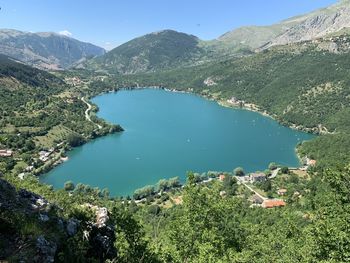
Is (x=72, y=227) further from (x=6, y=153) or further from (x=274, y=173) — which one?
(x=6, y=153)

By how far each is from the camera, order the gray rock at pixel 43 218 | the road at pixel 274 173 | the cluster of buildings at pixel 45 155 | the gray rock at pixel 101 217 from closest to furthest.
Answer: the gray rock at pixel 43 218 < the gray rock at pixel 101 217 < the road at pixel 274 173 < the cluster of buildings at pixel 45 155

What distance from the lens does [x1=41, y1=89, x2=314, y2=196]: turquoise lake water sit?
109 m

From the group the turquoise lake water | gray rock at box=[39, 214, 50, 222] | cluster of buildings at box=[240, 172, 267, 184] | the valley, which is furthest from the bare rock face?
cluster of buildings at box=[240, 172, 267, 184]

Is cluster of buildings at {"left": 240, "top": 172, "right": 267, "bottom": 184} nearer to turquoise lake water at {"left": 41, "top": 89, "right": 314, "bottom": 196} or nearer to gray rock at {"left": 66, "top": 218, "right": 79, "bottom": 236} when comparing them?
turquoise lake water at {"left": 41, "top": 89, "right": 314, "bottom": 196}

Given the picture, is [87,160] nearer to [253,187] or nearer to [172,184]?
[172,184]

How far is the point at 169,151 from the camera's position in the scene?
133625mm

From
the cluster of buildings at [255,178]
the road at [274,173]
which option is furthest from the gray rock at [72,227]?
the road at [274,173]

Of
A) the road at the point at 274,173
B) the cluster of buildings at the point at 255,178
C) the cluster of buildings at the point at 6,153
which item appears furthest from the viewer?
the cluster of buildings at the point at 6,153

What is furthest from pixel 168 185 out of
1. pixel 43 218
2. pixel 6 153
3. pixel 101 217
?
→ pixel 43 218

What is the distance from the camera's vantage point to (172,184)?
97750mm

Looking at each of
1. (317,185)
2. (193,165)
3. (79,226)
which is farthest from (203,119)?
(79,226)

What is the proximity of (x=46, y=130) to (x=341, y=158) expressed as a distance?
95.5 m

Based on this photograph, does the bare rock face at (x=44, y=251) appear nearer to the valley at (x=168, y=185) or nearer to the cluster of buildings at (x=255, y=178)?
the valley at (x=168, y=185)

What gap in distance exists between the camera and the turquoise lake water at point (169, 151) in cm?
10881
